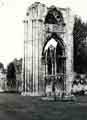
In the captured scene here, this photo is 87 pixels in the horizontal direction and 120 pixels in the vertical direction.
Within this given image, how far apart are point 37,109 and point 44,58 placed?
0.66m

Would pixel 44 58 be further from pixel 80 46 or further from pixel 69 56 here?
pixel 80 46

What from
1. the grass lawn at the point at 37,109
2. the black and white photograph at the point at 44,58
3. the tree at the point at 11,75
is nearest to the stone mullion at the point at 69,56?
the black and white photograph at the point at 44,58

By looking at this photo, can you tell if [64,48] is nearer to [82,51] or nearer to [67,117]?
[82,51]

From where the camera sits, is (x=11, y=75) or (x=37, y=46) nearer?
(x=11, y=75)

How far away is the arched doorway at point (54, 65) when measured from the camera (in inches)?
161

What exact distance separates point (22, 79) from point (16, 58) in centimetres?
28

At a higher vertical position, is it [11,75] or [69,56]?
[69,56]

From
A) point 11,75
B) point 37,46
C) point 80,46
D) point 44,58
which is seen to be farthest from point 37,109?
point 80,46

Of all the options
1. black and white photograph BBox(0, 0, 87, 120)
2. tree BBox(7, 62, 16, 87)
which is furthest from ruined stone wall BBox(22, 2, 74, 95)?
tree BBox(7, 62, 16, 87)

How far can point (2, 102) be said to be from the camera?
3.85m

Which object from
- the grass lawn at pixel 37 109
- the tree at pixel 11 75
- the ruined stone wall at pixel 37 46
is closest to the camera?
the grass lawn at pixel 37 109

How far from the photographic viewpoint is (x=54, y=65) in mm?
4137

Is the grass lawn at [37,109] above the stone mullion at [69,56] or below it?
below

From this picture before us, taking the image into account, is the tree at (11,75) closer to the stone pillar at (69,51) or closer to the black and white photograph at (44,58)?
the black and white photograph at (44,58)
